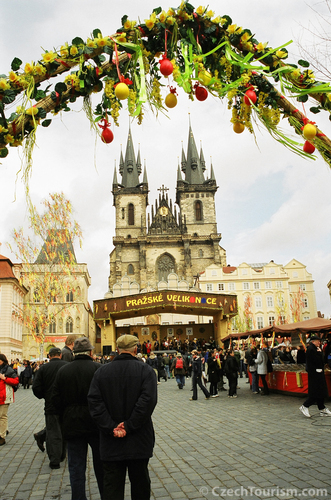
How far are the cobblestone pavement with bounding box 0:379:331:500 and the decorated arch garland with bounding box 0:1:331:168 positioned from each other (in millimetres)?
3485

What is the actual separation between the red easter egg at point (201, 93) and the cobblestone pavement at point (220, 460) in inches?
153

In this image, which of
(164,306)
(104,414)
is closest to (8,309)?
(164,306)

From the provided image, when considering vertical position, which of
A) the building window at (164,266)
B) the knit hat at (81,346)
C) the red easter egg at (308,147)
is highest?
the building window at (164,266)

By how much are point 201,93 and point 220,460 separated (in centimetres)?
466

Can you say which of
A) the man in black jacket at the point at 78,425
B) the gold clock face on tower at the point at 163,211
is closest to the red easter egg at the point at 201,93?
the man in black jacket at the point at 78,425

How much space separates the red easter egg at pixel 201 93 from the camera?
3.68 meters

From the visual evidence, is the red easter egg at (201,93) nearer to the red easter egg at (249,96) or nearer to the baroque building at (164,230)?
the red easter egg at (249,96)

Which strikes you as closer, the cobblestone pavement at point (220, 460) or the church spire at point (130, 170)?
the cobblestone pavement at point (220, 460)

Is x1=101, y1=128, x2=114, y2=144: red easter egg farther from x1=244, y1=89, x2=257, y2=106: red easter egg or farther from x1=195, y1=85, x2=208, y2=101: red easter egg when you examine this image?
x1=244, y1=89, x2=257, y2=106: red easter egg

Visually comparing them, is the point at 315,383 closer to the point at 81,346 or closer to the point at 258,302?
the point at 81,346

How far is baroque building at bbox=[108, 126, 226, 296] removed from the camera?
66.8 m

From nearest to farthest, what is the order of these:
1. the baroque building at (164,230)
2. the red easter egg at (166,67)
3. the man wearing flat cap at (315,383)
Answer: the red easter egg at (166,67)
the man wearing flat cap at (315,383)
the baroque building at (164,230)

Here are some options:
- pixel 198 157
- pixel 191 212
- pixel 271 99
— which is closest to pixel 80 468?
pixel 271 99

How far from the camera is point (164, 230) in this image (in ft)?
235
